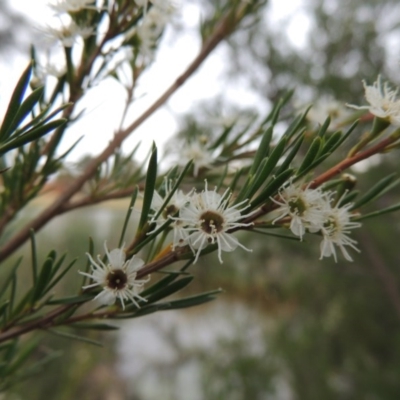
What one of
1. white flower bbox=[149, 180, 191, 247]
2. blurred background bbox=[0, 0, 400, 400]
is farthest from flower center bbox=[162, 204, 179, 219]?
blurred background bbox=[0, 0, 400, 400]

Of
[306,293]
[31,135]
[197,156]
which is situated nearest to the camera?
[31,135]

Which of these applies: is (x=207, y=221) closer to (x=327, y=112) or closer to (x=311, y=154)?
(x=311, y=154)

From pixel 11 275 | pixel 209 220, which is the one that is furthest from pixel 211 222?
pixel 11 275

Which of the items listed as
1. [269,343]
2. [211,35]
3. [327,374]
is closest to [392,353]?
[327,374]

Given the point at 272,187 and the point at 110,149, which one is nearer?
the point at 272,187

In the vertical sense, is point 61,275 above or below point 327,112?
below

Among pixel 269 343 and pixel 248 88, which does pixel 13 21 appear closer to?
pixel 248 88
